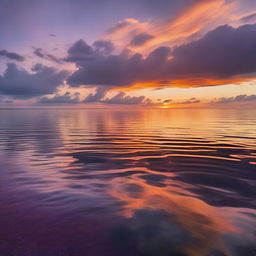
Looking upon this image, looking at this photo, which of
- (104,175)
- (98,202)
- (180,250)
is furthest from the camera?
(104,175)

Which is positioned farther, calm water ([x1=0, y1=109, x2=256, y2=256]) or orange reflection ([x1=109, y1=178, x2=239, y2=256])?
orange reflection ([x1=109, y1=178, x2=239, y2=256])

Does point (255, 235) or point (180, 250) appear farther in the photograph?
point (255, 235)

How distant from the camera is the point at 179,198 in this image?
868cm

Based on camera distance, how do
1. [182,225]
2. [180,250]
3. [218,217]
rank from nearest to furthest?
[180,250]
[182,225]
[218,217]

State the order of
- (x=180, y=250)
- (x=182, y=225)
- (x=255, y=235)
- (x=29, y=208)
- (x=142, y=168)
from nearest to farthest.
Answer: (x=180, y=250)
(x=255, y=235)
(x=182, y=225)
(x=29, y=208)
(x=142, y=168)

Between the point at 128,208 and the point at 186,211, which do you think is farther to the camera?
the point at 128,208

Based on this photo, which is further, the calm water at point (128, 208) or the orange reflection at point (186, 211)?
the orange reflection at point (186, 211)

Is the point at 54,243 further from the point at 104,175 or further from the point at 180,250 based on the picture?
the point at 104,175

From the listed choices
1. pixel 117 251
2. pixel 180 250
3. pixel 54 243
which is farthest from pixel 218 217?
pixel 54 243

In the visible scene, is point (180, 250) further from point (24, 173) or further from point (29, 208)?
point (24, 173)

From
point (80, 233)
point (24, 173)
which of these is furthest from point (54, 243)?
point (24, 173)

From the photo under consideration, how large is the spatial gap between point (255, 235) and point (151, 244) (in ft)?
9.06

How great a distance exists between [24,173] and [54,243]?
7348 mm

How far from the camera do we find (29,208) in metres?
7.59
